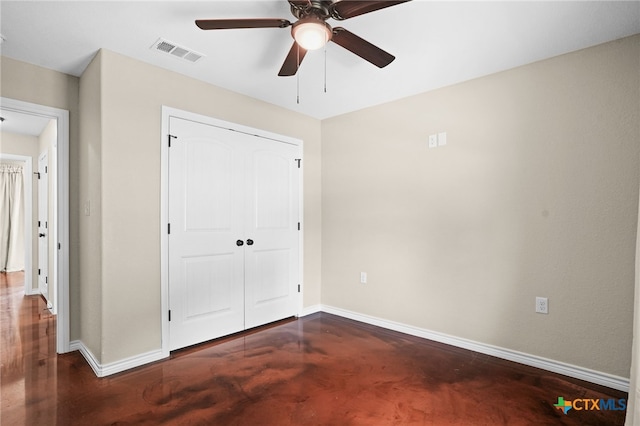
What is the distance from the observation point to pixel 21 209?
708 cm

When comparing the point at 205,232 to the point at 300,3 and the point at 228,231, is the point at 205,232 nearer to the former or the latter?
the point at 228,231

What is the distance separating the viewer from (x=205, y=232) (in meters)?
3.19

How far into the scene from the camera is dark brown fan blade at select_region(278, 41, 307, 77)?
2115 millimetres

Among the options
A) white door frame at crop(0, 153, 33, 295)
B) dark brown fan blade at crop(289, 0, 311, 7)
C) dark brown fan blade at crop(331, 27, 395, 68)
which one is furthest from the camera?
white door frame at crop(0, 153, 33, 295)

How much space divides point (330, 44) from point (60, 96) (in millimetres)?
2361

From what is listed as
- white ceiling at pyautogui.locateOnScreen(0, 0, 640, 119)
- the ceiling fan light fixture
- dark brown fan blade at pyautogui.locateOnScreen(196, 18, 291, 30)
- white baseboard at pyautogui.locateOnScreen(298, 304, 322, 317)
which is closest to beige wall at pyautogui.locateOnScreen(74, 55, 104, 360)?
white ceiling at pyautogui.locateOnScreen(0, 0, 640, 119)

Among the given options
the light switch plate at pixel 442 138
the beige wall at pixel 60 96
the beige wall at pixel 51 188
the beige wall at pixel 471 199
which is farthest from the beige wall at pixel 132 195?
the light switch plate at pixel 442 138

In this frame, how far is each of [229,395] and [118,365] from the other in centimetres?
99

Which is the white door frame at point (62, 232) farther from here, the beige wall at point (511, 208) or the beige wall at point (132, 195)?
the beige wall at point (511, 208)

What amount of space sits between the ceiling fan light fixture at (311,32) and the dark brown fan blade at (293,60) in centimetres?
15

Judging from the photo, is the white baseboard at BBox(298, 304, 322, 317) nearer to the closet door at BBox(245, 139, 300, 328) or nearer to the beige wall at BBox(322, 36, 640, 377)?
the closet door at BBox(245, 139, 300, 328)

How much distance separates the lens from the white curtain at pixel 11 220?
6910 mm

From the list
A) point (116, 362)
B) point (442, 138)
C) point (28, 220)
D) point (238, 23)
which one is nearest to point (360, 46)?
point (238, 23)

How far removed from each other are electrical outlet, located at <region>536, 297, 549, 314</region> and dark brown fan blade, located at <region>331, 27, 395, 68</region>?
2.17m
